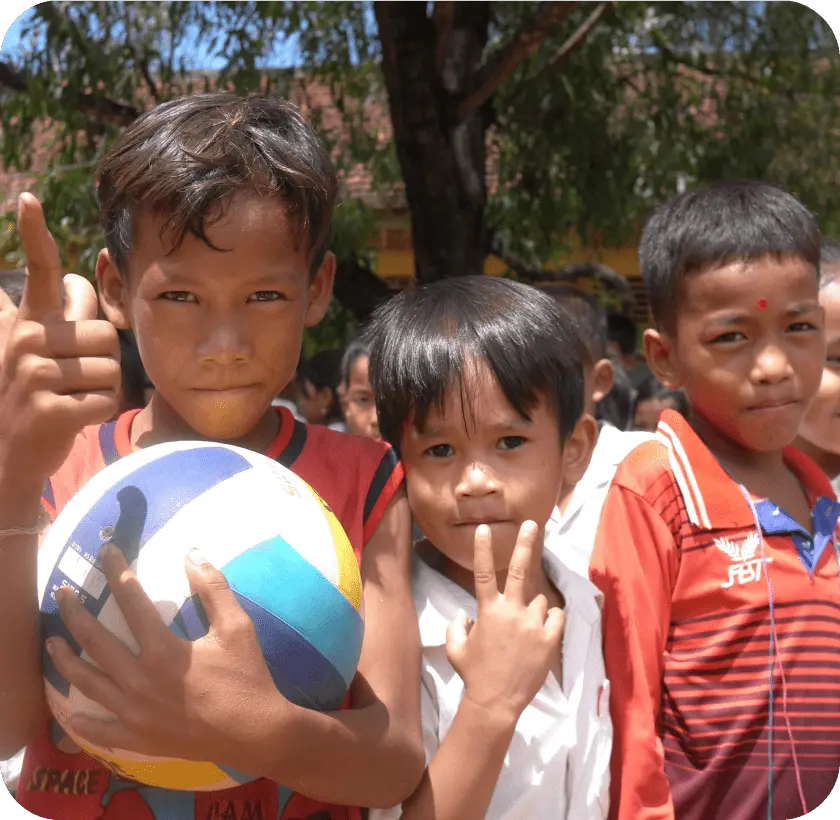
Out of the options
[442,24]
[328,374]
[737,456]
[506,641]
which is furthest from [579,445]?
[328,374]

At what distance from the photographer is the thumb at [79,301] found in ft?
5.12

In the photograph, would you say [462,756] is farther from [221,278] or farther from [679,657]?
[221,278]

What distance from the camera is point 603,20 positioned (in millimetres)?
7016

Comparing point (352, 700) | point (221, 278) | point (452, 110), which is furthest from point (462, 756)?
point (452, 110)

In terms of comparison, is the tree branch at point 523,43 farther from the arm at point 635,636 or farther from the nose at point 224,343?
the nose at point 224,343

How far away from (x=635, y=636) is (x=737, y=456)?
65cm

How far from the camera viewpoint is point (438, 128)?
6.18 meters

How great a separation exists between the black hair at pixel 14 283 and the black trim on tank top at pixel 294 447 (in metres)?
1.62

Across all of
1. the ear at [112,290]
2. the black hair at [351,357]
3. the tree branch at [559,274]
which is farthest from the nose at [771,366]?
the tree branch at [559,274]

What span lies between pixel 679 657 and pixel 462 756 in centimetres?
72

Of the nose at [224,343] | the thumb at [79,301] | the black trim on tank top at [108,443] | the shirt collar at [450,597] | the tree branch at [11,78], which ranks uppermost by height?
the tree branch at [11,78]

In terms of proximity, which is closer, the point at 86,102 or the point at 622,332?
the point at 86,102

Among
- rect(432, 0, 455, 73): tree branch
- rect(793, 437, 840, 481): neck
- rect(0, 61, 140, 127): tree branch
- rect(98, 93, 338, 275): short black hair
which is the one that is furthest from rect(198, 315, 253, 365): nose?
rect(0, 61, 140, 127): tree branch

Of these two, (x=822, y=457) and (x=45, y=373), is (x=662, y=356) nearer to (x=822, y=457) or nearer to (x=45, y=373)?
(x=822, y=457)
